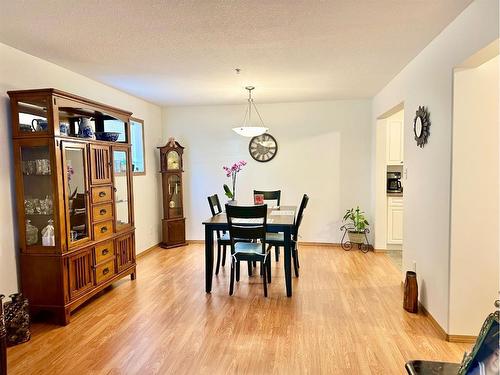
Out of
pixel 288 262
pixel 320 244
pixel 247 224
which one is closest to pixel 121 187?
pixel 247 224

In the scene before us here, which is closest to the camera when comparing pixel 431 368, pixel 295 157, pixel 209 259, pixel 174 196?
pixel 431 368

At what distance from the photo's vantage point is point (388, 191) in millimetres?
5434

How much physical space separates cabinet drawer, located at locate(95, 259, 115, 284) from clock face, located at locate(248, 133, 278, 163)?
3.01 meters

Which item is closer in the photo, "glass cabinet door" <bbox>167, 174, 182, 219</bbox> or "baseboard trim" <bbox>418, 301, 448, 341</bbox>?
"baseboard trim" <bbox>418, 301, 448, 341</bbox>

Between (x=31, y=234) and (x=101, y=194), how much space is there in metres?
0.75

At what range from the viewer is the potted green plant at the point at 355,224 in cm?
543

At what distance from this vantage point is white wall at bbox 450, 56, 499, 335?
245 cm

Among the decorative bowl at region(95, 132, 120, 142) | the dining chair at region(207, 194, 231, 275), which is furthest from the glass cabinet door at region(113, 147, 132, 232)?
the dining chair at region(207, 194, 231, 275)

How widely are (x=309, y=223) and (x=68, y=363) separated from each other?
162 inches

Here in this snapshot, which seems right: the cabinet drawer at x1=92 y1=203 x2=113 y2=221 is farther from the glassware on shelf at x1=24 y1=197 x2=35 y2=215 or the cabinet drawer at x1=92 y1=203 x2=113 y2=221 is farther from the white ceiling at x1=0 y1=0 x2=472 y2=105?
the white ceiling at x1=0 y1=0 x2=472 y2=105

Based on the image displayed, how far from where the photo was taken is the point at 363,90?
484 centimetres

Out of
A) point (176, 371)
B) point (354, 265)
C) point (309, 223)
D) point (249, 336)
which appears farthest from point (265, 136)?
point (176, 371)

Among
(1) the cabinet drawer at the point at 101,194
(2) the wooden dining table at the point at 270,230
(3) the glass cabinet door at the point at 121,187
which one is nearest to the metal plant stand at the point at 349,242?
(2) the wooden dining table at the point at 270,230

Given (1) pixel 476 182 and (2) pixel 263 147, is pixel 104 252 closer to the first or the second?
(2) pixel 263 147
